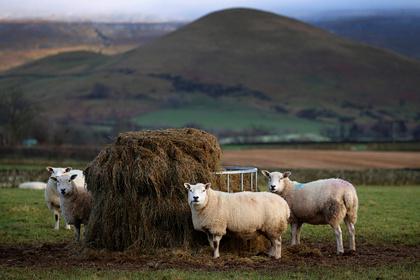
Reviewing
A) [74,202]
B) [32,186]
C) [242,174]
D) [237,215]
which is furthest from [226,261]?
[32,186]

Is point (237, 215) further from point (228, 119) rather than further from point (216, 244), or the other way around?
point (228, 119)

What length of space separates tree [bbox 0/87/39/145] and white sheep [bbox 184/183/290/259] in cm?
6103

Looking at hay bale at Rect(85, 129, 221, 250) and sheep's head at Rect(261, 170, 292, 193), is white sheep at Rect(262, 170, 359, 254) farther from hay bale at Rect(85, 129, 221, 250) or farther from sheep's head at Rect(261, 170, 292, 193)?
hay bale at Rect(85, 129, 221, 250)

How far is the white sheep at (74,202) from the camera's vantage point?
19891 millimetres

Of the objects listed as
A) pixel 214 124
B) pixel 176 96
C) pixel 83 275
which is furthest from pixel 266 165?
pixel 176 96

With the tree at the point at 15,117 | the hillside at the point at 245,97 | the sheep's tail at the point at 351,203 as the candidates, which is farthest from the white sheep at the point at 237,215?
the hillside at the point at 245,97

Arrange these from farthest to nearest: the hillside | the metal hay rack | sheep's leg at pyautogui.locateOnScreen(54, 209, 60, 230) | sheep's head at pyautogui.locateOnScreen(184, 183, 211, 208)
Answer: the hillside → sheep's leg at pyautogui.locateOnScreen(54, 209, 60, 230) → the metal hay rack → sheep's head at pyautogui.locateOnScreen(184, 183, 211, 208)

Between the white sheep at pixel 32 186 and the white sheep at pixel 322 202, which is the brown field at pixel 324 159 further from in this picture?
the white sheep at pixel 322 202

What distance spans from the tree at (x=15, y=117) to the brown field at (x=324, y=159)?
2033 centimetres

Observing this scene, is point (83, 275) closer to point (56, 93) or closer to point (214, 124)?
point (214, 124)

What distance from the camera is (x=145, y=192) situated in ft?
60.7

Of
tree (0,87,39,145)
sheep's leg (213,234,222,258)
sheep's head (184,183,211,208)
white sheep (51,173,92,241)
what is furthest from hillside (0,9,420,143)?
sheep's head (184,183,211,208)

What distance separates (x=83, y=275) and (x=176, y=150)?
409 cm

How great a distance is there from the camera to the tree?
7912 cm
